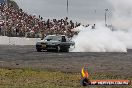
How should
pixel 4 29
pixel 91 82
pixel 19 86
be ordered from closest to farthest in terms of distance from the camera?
pixel 91 82 < pixel 19 86 < pixel 4 29

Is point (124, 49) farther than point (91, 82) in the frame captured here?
Yes

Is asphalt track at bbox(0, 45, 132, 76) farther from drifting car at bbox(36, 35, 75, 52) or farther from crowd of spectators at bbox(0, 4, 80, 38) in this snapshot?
crowd of spectators at bbox(0, 4, 80, 38)

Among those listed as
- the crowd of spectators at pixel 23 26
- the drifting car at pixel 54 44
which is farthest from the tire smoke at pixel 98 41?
the crowd of spectators at pixel 23 26

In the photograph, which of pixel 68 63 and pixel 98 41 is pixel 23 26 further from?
pixel 68 63

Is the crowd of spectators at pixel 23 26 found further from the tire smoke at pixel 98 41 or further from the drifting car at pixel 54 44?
the drifting car at pixel 54 44

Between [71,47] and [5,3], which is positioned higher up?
[5,3]

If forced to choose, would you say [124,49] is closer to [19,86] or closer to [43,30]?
[43,30]

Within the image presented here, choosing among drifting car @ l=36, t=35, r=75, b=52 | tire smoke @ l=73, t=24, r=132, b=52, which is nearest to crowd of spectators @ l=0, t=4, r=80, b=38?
tire smoke @ l=73, t=24, r=132, b=52

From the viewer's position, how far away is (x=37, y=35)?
205ft

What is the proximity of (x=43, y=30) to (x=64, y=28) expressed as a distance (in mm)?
9309

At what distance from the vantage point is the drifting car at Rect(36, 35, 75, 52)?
3303cm

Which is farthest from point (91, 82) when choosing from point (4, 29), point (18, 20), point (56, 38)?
point (18, 20)

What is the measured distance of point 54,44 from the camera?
33312 mm

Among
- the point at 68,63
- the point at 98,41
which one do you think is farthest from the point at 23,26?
the point at 68,63
